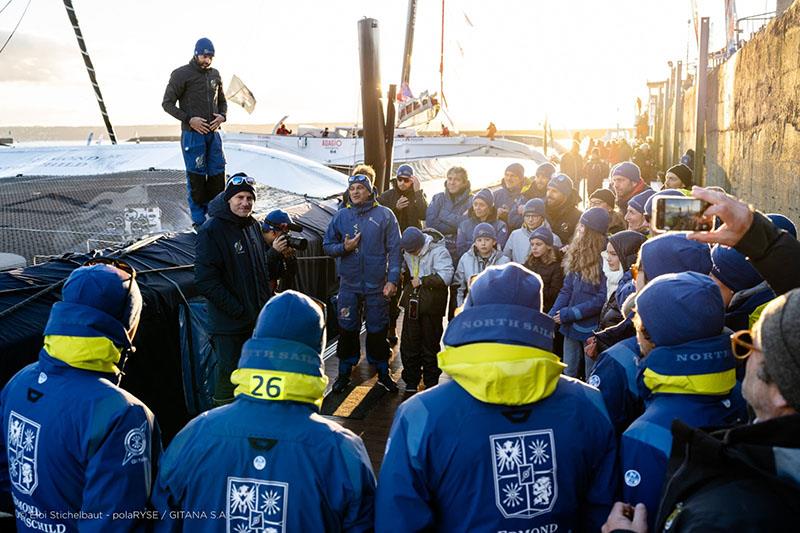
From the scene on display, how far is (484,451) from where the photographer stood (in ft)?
7.05

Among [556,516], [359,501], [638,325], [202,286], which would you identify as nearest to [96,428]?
[359,501]

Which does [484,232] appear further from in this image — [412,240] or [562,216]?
[562,216]

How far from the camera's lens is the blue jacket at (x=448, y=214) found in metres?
7.61

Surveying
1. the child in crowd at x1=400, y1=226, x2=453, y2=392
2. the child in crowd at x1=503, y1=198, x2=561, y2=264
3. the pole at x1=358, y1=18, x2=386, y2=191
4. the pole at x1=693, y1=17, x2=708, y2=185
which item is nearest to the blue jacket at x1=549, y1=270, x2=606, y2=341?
the child in crowd at x1=503, y1=198, x2=561, y2=264

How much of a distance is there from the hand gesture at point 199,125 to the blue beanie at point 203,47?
0.62 metres

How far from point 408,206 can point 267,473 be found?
6.02 m

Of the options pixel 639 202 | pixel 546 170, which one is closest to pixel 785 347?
pixel 639 202

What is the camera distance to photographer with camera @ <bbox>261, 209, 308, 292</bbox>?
5973 mm

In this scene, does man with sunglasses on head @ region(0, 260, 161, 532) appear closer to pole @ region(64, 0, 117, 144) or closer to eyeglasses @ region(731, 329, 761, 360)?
eyeglasses @ region(731, 329, 761, 360)

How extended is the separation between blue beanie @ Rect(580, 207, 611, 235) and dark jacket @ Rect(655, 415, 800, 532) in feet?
12.8

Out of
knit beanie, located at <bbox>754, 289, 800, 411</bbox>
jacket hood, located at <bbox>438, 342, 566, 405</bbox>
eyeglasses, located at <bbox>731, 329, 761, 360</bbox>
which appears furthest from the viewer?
jacket hood, located at <bbox>438, 342, 566, 405</bbox>

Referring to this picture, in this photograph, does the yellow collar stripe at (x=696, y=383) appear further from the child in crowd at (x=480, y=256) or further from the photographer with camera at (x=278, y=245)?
the photographer with camera at (x=278, y=245)

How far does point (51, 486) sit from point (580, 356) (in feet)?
13.7

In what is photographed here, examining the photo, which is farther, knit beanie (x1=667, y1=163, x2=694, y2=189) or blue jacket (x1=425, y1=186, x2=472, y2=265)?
blue jacket (x1=425, y1=186, x2=472, y2=265)
